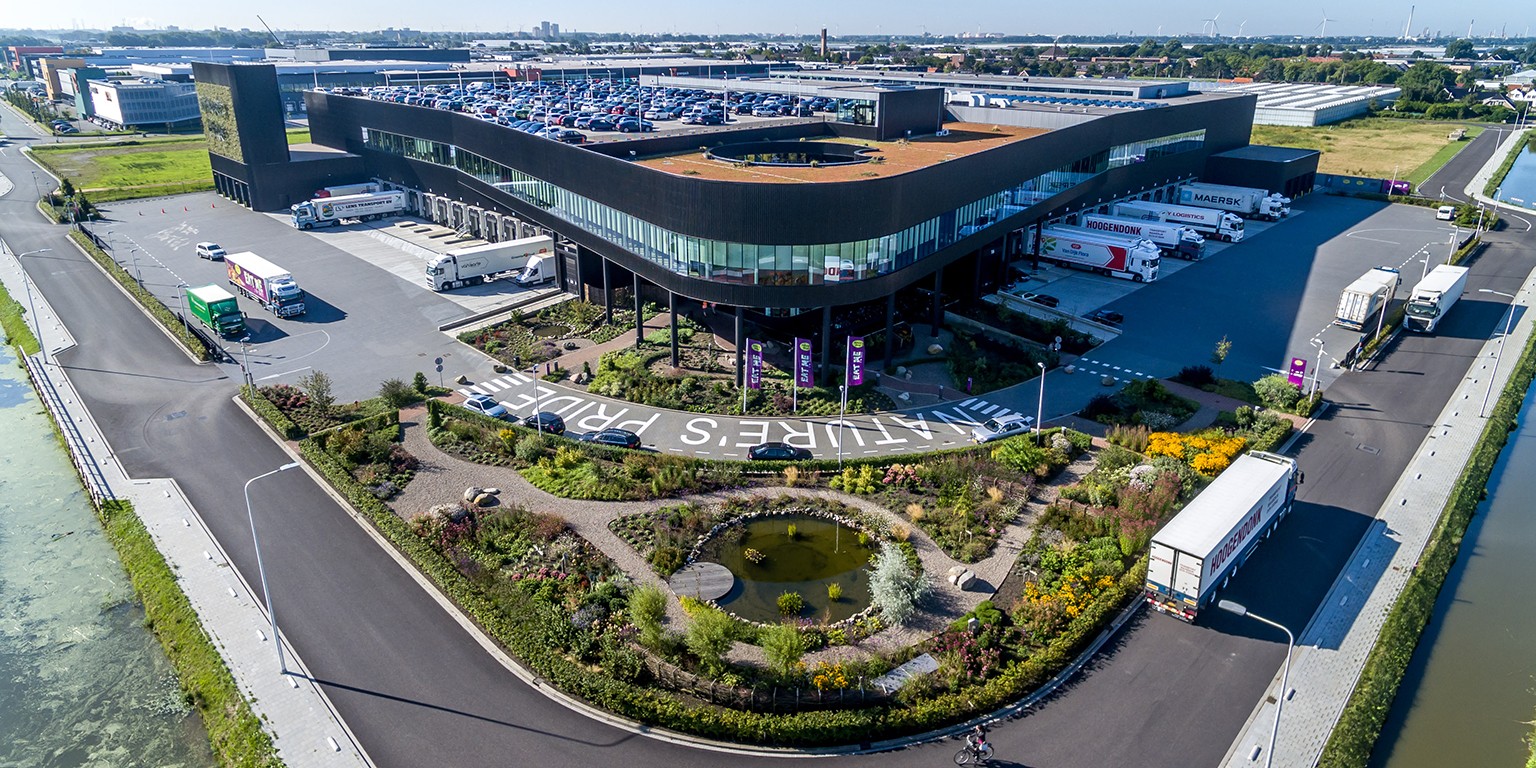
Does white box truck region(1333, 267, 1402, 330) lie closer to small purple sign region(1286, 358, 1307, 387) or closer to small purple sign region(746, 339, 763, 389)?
small purple sign region(1286, 358, 1307, 387)

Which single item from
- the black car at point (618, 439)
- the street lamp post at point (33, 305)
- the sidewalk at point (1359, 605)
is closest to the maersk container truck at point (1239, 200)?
the sidewalk at point (1359, 605)

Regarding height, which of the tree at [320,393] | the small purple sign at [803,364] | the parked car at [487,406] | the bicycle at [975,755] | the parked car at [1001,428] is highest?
the small purple sign at [803,364]

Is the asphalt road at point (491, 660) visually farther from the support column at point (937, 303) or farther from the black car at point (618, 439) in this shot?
the support column at point (937, 303)

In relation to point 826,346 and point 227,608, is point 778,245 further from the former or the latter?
point 227,608

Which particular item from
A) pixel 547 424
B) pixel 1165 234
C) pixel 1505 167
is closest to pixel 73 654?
pixel 547 424

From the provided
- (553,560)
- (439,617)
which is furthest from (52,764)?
(553,560)

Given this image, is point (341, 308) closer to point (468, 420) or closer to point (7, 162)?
point (468, 420)
